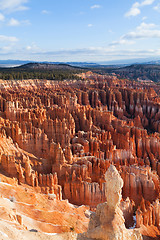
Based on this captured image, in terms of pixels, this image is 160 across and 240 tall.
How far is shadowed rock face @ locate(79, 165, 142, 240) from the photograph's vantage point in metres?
7.01

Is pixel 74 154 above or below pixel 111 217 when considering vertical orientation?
below

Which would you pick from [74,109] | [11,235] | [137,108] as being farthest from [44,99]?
[11,235]

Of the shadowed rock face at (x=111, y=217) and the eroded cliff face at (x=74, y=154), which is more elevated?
the shadowed rock face at (x=111, y=217)

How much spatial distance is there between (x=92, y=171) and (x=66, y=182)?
3849mm

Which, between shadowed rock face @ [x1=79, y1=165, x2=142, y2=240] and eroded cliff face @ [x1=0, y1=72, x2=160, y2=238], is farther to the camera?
eroded cliff face @ [x1=0, y1=72, x2=160, y2=238]

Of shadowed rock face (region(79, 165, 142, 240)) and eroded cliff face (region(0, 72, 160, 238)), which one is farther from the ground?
shadowed rock face (region(79, 165, 142, 240))

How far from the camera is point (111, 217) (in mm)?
7246

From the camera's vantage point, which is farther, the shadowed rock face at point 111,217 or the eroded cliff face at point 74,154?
the eroded cliff face at point 74,154

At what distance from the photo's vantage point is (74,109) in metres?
39.8

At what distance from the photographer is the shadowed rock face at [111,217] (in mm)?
7006

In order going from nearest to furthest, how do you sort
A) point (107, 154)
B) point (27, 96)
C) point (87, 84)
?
point (107, 154) → point (27, 96) → point (87, 84)

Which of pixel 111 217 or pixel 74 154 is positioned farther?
pixel 74 154

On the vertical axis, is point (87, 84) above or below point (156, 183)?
above

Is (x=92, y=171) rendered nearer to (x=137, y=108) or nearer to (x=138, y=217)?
(x=138, y=217)
